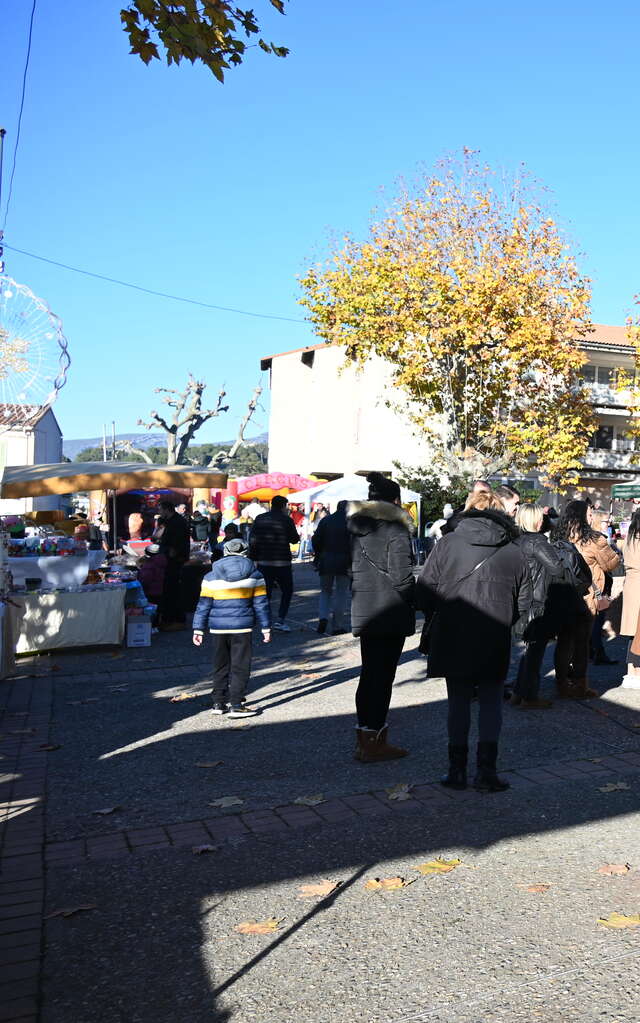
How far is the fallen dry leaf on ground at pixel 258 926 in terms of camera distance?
3639 mm

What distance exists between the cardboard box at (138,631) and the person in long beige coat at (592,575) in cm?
509

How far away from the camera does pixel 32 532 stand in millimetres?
20047

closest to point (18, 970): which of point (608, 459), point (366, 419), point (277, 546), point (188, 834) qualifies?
point (188, 834)

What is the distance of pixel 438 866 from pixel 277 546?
8.40 metres

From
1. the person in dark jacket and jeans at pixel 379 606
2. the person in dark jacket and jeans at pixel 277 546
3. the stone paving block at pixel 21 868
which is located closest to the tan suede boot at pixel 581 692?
the person in dark jacket and jeans at pixel 379 606

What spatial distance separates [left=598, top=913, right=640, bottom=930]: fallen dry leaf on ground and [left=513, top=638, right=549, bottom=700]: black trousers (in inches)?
150

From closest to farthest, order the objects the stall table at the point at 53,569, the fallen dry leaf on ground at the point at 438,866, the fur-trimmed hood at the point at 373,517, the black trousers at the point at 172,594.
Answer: the fallen dry leaf on ground at the point at 438,866 → the fur-trimmed hood at the point at 373,517 → the stall table at the point at 53,569 → the black trousers at the point at 172,594

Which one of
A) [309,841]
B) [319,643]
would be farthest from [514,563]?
[319,643]

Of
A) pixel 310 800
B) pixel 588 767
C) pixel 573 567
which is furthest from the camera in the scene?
pixel 573 567

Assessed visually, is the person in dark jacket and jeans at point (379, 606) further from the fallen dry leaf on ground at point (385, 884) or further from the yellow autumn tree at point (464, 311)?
the yellow autumn tree at point (464, 311)

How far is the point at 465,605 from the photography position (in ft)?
17.8

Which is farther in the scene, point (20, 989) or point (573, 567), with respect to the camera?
point (573, 567)

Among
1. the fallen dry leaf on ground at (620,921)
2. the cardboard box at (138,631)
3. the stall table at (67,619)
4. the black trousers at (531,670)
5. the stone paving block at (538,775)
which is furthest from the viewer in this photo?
the cardboard box at (138,631)

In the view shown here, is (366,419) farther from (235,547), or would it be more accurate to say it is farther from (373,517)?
(373,517)
